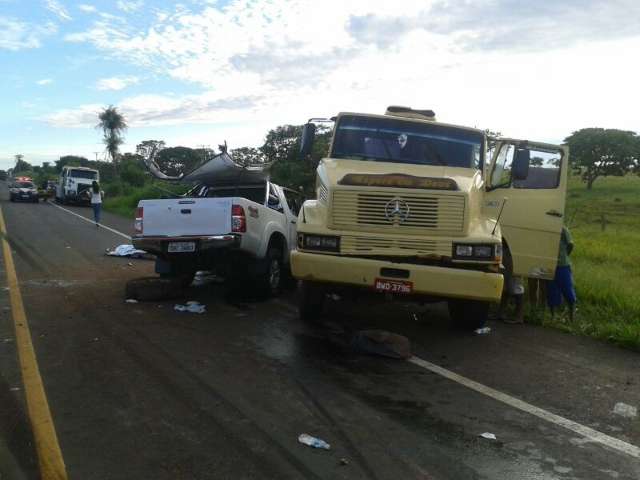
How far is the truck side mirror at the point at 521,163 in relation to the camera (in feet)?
24.3

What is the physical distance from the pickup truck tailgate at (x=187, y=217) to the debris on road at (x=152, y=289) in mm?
729

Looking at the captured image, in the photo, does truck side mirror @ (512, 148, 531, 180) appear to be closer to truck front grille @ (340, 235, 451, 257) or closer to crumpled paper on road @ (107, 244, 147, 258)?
truck front grille @ (340, 235, 451, 257)

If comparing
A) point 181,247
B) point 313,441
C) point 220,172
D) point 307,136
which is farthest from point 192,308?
point 313,441

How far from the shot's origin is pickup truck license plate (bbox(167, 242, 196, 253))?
8.31 m

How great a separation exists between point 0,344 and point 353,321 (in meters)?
3.94

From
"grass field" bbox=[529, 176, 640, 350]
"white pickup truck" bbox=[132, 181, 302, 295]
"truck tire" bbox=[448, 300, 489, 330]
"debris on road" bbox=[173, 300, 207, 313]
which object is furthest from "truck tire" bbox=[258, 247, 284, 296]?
"grass field" bbox=[529, 176, 640, 350]

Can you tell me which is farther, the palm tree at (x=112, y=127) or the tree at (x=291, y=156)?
the palm tree at (x=112, y=127)

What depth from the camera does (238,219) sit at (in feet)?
27.5

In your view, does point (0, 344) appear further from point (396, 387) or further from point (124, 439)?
point (396, 387)

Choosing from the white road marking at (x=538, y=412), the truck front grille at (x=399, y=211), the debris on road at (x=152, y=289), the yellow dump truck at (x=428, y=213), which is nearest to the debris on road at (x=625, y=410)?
the white road marking at (x=538, y=412)

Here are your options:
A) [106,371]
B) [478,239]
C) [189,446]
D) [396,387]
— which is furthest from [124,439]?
[478,239]

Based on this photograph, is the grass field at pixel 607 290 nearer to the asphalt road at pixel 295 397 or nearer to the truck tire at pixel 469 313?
the asphalt road at pixel 295 397

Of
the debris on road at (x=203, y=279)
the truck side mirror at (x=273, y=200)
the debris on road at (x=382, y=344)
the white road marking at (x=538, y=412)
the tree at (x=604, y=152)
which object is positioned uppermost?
the tree at (x=604, y=152)

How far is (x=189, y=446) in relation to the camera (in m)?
3.94
